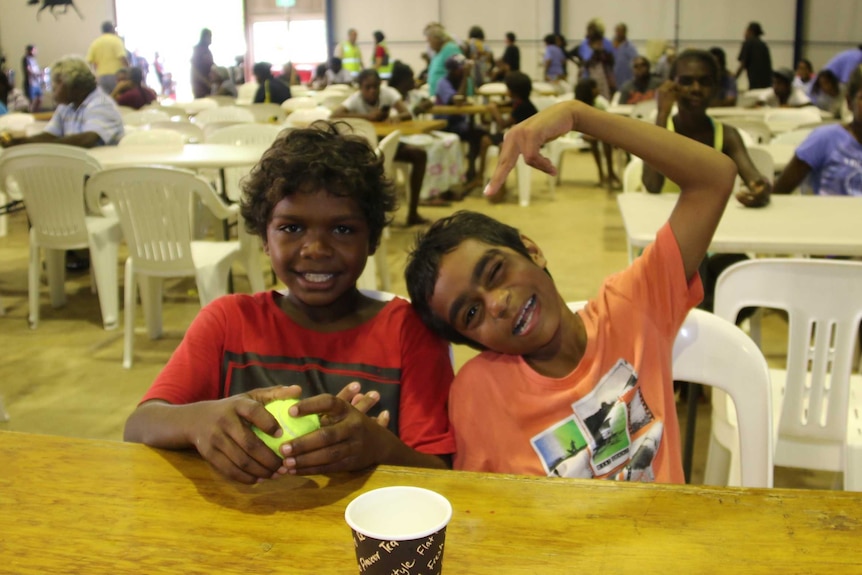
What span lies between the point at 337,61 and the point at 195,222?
8.84 meters

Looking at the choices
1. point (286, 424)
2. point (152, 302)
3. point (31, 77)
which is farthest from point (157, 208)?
point (31, 77)

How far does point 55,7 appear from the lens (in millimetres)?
16609

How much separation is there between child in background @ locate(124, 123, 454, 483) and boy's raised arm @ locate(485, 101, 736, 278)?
356 mm

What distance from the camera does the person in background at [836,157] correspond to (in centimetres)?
320

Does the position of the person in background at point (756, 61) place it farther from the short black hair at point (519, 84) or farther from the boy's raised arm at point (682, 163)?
the boy's raised arm at point (682, 163)

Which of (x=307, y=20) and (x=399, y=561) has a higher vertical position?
(x=307, y=20)

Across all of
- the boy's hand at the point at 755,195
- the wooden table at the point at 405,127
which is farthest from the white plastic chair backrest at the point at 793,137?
the wooden table at the point at 405,127

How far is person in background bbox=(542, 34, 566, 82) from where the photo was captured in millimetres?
12945

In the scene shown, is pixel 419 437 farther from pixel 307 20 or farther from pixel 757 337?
pixel 307 20

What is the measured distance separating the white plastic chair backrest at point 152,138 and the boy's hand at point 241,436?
4412 millimetres

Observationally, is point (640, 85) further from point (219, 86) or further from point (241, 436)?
point (241, 436)

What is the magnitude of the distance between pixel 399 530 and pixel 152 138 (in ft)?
16.0

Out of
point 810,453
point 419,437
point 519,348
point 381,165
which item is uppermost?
point 381,165

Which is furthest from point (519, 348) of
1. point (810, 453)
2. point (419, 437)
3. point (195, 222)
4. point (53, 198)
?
point (195, 222)
